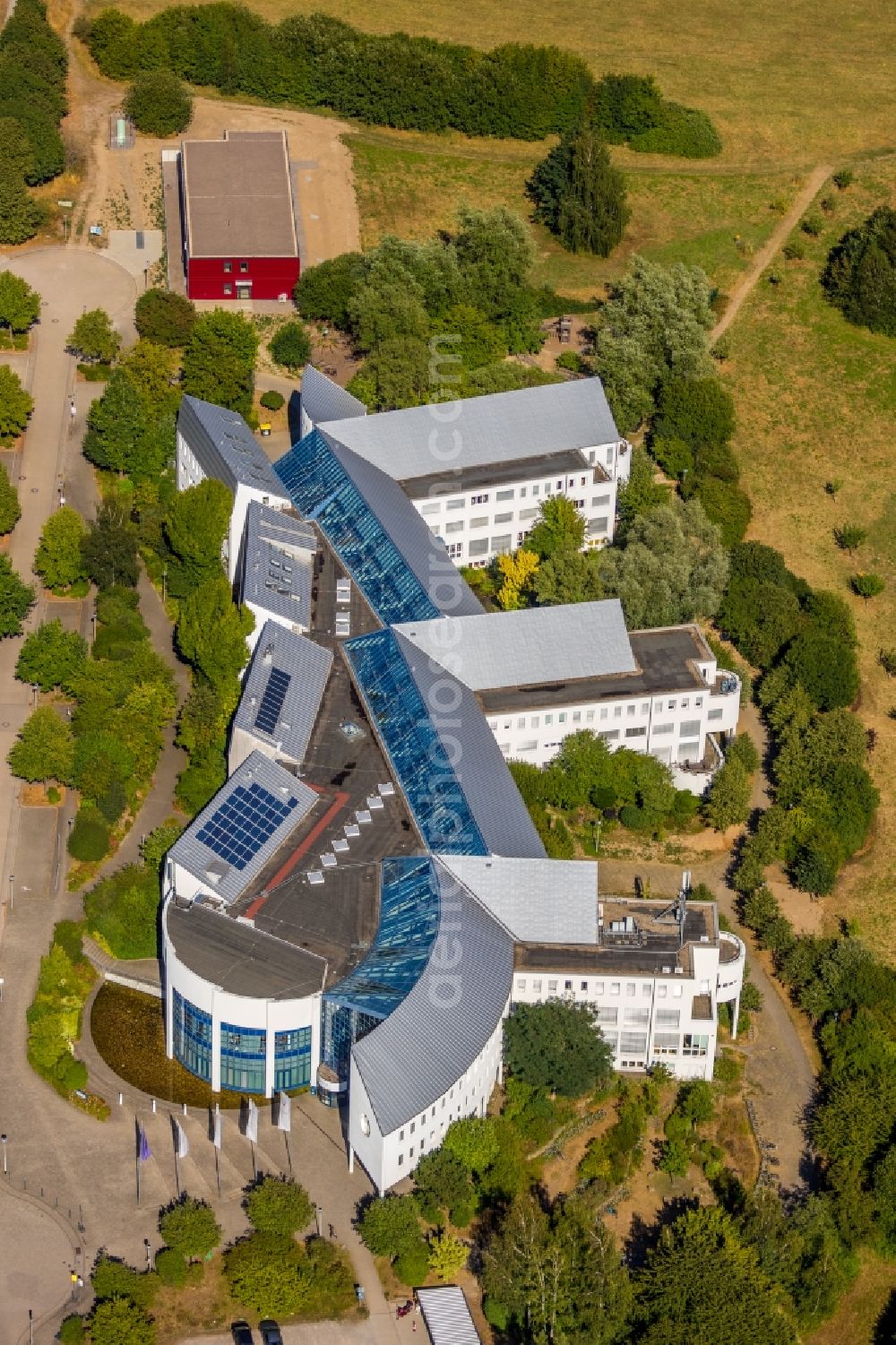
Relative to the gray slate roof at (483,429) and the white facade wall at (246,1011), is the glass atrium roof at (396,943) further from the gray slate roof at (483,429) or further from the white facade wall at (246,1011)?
the gray slate roof at (483,429)

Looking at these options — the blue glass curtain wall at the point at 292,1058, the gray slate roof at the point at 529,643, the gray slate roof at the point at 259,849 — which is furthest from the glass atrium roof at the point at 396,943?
the gray slate roof at the point at 529,643

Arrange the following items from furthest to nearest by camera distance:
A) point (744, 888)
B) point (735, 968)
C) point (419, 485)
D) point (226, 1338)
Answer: point (419, 485) < point (744, 888) < point (735, 968) < point (226, 1338)

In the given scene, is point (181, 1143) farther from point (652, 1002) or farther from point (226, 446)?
point (226, 446)

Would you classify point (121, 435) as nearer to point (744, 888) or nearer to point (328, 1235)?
point (744, 888)

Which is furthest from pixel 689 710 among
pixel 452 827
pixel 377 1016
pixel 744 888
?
pixel 377 1016

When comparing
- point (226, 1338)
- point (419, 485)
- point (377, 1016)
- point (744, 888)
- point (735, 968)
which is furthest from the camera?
point (419, 485)

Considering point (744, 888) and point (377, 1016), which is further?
point (744, 888)

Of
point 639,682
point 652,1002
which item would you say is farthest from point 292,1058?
point 639,682
